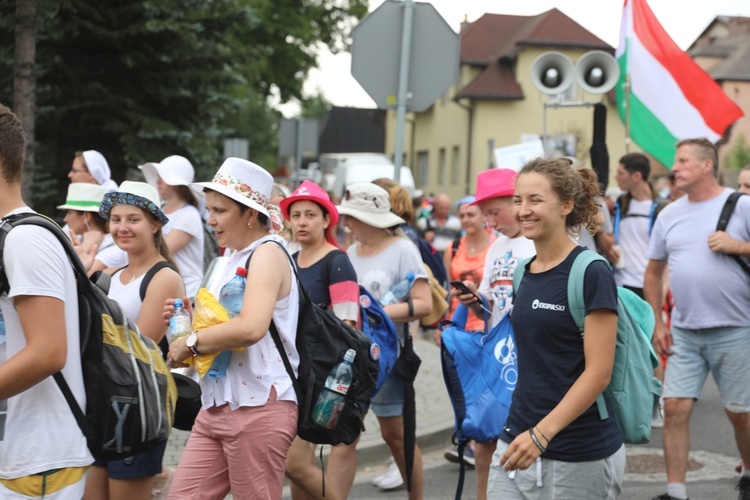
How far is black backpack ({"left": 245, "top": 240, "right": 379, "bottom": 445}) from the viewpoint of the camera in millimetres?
4551

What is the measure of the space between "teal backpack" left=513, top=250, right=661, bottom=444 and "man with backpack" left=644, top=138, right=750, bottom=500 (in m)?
2.83

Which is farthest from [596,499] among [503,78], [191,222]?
[503,78]

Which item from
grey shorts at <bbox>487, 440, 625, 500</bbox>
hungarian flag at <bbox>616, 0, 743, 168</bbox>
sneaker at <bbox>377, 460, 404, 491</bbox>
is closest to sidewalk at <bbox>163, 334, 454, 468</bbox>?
sneaker at <bbox>377, 460, 404, 491</bbox>

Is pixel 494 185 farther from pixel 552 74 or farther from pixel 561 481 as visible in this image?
pixel 552 74

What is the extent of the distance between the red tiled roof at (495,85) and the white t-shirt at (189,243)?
41477mm

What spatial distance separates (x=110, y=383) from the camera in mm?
3490

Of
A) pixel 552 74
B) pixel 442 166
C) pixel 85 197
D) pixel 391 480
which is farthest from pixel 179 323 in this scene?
pixel 442 166

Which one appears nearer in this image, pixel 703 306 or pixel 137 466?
pixel 137 466

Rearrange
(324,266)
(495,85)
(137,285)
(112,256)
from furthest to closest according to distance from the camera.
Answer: (495,85) → (112,256) → (324,266) → (137,285)

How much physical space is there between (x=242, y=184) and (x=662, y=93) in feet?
26.0

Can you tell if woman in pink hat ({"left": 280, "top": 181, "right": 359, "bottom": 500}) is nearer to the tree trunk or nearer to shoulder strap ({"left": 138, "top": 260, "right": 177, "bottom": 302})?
shoulder strap ({"left": 138, "top": 260, "right": 177, "bottom": 302})

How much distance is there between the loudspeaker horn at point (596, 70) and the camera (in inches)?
547

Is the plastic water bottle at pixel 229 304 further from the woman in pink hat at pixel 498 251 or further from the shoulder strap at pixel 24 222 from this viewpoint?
the woman in pink hat at pixel 498 251

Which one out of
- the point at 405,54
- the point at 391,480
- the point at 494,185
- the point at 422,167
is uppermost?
the point at 422,167
